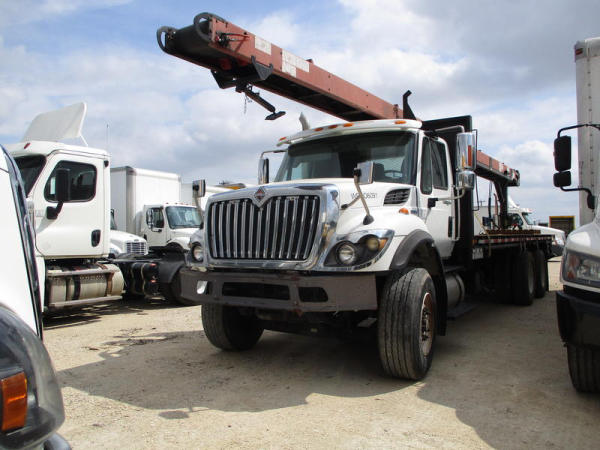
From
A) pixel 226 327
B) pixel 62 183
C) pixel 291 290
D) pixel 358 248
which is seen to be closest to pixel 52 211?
pixel 62 183

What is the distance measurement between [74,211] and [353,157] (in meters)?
4.59

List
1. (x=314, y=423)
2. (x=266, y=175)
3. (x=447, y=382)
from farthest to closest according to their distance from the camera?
(x=266, y=175), (x=447, y=382), (x=314, y=423)

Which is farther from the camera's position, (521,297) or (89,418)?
(521,297)

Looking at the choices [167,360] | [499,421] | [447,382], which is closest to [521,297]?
[447,382]

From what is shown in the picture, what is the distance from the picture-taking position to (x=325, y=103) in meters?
6.79

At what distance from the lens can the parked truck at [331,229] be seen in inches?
156

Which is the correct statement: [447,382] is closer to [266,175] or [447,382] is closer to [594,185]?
[594,185]

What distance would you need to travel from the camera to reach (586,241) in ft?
11.4

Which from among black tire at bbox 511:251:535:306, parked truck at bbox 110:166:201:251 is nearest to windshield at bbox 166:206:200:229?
parked truck at bbox 110:166:201:251

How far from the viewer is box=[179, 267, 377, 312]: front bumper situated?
3.82 meters

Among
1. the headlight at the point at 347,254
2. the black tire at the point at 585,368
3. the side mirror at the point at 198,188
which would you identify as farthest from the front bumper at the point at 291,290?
the black tire at the point at 585,368

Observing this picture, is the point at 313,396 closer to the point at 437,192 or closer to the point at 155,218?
the point at 437,192

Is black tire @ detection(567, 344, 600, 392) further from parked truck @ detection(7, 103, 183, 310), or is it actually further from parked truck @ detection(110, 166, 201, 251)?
parked truck @ detection(110, 166, 201, 251)

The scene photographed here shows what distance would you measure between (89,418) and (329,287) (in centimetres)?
207
